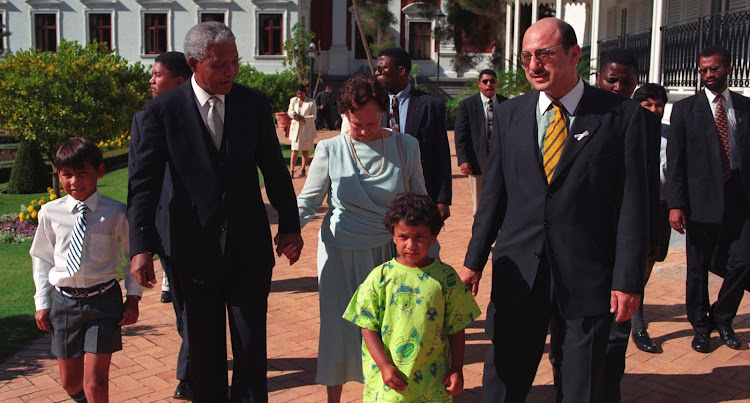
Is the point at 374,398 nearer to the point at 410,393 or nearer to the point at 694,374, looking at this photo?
the point at 410,393

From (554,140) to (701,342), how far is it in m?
2.93

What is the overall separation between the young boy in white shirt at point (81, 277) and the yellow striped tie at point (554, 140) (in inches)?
85.0

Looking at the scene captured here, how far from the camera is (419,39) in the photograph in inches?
1729

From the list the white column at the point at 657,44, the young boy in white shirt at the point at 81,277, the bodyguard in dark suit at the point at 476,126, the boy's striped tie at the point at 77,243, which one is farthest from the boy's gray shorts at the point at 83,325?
the white column at the point at 657,44

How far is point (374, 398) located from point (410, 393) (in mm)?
196

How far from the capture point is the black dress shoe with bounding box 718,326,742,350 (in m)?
5.84

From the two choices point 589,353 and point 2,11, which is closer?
point 589,353

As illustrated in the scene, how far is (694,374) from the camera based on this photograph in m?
5.34

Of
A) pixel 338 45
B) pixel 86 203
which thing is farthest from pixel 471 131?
pixel 338 45

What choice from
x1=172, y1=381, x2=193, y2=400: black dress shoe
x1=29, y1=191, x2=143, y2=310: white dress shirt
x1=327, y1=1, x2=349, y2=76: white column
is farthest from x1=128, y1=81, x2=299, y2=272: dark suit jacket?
x1=327, y1=1, x2=349, y2=76: white column

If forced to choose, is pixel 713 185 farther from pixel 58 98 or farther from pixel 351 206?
pixel 58 98

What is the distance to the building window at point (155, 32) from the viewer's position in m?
→ 42.8

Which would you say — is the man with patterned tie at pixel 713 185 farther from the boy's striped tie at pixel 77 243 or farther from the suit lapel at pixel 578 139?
the boy's striped tie at pixel 77 243

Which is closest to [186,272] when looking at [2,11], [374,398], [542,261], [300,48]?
[374,398]
